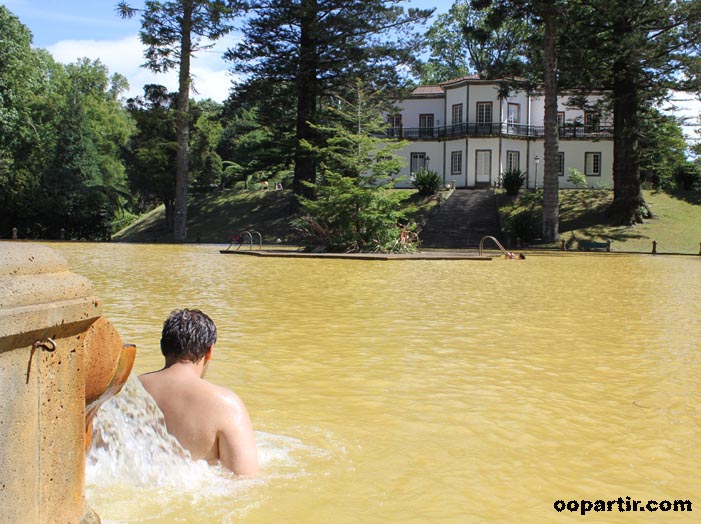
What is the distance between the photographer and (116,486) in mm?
3623

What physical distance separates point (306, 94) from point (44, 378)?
3806cm

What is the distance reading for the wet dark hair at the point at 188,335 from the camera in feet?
12.1

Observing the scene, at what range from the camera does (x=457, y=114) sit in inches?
2154

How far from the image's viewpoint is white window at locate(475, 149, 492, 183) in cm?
5266

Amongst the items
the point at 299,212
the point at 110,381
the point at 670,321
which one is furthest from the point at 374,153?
the point at 110,381

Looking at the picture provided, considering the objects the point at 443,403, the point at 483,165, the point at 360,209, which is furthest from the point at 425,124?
the point at 443,403

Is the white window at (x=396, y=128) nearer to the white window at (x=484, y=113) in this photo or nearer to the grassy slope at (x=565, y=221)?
the white window at (x=484, y=113)

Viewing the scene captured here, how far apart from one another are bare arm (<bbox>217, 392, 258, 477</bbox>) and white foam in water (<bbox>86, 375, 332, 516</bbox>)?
0.06 metres

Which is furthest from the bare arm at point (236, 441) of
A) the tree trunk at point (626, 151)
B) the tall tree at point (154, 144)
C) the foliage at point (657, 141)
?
the tall tree at point (154, 144)

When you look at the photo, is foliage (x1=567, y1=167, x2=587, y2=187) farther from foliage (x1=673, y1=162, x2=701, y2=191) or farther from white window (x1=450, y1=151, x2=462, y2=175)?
white window (x1=450, y1=151, x2=462, y2=175)

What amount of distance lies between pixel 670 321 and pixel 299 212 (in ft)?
110

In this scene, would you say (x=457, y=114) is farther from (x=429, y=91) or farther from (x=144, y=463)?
(x=144, y=463)

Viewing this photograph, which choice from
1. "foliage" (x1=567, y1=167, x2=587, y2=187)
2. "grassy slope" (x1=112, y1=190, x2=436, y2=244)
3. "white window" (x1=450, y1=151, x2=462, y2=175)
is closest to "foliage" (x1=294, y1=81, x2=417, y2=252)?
"grassy slope" (x1=112, y1=190, x2=436, y2=244)

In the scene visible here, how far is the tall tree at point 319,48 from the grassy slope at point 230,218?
5132mm
